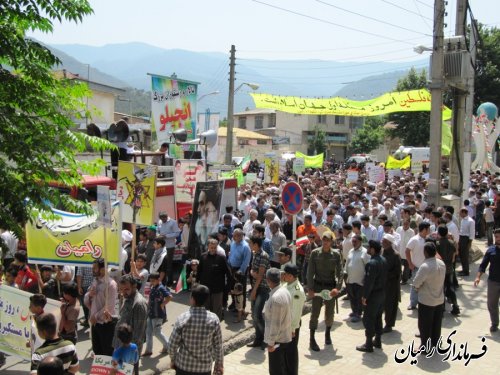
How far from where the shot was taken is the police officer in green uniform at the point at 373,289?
7.79 metres

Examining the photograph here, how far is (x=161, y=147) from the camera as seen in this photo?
15391mm

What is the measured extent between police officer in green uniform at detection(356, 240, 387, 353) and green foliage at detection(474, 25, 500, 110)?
3807cm

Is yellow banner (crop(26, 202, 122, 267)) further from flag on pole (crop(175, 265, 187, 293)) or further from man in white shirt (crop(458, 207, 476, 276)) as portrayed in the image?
man in white shirt (crop(458, 207, 476, 276))

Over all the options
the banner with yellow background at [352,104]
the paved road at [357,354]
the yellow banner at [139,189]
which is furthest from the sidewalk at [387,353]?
the banner with yellow background at [352,104]

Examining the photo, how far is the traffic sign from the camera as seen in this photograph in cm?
886

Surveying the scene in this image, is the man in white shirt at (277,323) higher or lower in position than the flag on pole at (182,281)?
higher

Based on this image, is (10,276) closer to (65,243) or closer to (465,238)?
(65,243)

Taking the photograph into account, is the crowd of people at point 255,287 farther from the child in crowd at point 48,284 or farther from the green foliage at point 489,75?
the green foliage at point 489,75

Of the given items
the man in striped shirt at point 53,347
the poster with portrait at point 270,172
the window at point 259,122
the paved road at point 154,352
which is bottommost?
the paved road at point 154,352

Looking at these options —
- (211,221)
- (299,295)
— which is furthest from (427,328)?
(211,221)

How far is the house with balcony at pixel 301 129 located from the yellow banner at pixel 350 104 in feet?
127

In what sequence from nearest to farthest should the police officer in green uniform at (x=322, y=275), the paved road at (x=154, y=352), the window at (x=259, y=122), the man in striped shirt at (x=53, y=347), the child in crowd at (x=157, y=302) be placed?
the man in striped shirt at (x=53, y=347) < the paved road at (x=154, y=352) < the child in crowd at (x=157, y=302) < the police officer in green uniform at (x=322, y=275) < the window at (x=259, y=122)

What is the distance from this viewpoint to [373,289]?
786cm

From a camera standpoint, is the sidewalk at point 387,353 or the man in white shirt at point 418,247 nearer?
the sidewalk at point 387,353
